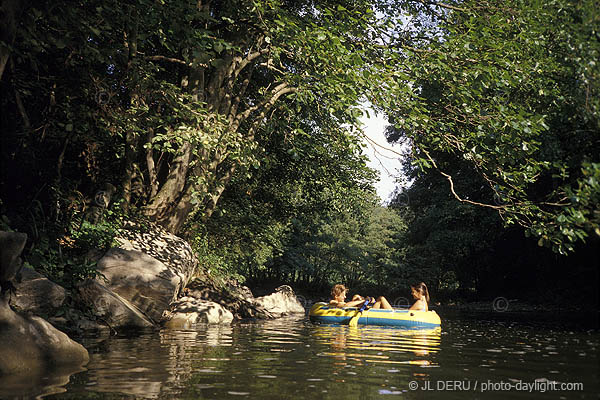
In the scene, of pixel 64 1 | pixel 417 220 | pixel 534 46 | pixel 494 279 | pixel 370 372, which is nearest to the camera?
pixel 370 372

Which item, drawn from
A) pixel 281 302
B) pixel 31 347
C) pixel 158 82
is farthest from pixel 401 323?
pixel 281 302

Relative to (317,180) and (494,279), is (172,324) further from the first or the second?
(494,279)

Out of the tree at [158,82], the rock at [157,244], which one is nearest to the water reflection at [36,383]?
the tree at [158,82]

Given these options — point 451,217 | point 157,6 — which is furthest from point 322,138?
point 451,217

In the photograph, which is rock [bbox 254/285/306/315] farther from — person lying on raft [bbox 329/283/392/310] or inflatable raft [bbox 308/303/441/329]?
inflatable raft [bbox 308/303/441/329]

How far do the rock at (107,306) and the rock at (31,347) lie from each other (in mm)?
4032

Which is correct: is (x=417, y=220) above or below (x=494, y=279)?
above

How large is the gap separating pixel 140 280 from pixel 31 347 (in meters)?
6.15

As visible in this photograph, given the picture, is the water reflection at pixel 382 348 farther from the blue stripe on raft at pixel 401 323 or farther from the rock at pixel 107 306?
the rock at pixel 107 306

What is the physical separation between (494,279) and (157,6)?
1392 inches

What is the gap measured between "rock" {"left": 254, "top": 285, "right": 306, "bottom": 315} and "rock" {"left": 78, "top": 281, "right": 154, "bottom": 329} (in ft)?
38.6

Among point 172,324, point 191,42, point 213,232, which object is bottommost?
point 172,324

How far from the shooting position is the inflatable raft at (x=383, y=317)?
13.6 metres

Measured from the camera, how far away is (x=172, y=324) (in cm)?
1251
